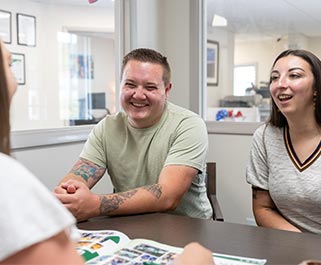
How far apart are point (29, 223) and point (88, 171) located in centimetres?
133

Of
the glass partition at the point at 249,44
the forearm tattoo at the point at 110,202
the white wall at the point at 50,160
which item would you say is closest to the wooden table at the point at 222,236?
the forearm tattoo at the point at 110,202

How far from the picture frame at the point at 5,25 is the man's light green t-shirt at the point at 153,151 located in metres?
1.08

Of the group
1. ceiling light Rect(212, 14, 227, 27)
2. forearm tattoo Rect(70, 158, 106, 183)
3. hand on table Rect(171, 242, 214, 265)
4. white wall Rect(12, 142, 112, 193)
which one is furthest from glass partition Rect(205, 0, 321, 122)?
hand on table Rect(171, 242, 214, 265)

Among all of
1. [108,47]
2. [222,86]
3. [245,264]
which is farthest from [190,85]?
[245,264]

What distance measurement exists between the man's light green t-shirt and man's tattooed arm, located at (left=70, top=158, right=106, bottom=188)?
23 mm

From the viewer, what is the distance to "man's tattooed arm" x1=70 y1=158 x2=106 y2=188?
72.0 inches

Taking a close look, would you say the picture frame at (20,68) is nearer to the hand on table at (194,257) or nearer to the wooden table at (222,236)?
the wooden table at (222,236)

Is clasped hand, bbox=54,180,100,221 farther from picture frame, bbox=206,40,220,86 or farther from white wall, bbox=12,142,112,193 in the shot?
picture frame, bbox=206,40,220,86

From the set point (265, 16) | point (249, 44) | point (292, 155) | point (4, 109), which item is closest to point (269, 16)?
point (265, 16)

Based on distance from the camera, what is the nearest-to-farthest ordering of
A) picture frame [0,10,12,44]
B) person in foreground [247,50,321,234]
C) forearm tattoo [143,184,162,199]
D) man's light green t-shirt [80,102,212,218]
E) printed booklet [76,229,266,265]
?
1. printed booklet [76,229,266,265]
2. forearm tattoo [143,184,162,199]
3. person in foreground [247,50,321,234]
4. man's light green t-shirt [80,102,212,218]
5. picture frame [0,10,12,44]

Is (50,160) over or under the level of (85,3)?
under

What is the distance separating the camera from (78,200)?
1437 mm

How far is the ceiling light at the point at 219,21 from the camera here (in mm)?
3482

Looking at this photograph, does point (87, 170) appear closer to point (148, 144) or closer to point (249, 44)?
point (148, 144)
